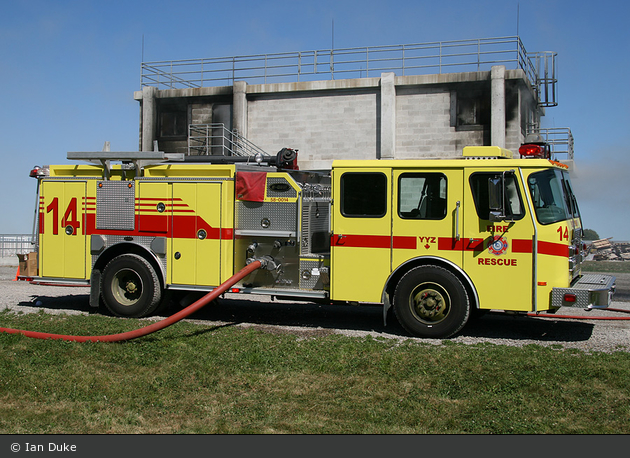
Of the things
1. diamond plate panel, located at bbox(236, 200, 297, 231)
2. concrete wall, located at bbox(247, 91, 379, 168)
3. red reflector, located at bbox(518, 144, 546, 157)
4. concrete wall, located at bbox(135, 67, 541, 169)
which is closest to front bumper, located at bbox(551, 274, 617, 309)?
red reflector, located at bbox(518, 144, 546, 157)

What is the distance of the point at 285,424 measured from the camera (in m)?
5.12

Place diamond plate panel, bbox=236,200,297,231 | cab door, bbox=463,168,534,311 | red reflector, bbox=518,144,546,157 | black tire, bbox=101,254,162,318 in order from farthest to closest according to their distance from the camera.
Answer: black tire, bbox=101,254,162,318 → diamond plate panel, bbox=236,200,297,231 → red reflector, bbox=518,144,546,157 → cab door, bbox=463,168,534,311

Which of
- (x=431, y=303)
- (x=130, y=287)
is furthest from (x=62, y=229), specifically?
(x=431, y=303)

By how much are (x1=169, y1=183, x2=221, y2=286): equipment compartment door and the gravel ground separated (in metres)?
0.82

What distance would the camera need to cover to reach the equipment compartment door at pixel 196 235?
386 inches

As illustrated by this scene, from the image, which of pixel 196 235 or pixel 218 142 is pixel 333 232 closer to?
pixel 196 235

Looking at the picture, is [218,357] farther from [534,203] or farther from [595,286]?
[595,286]

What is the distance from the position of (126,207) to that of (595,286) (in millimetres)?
7392

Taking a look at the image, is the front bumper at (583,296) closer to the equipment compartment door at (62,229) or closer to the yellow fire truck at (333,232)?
the yellow fire truck at (333,232)

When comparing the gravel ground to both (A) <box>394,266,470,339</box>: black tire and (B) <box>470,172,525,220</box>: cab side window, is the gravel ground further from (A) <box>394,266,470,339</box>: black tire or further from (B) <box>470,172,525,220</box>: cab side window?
(B) <box>470,172,525,220</box>: cab side window

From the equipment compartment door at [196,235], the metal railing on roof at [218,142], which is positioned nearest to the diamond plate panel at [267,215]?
the equipment compartment door at [196,235]

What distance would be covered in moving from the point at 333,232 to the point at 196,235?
2388 mm

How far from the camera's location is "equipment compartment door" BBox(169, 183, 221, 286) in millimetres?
9812

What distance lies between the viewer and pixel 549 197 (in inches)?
328
